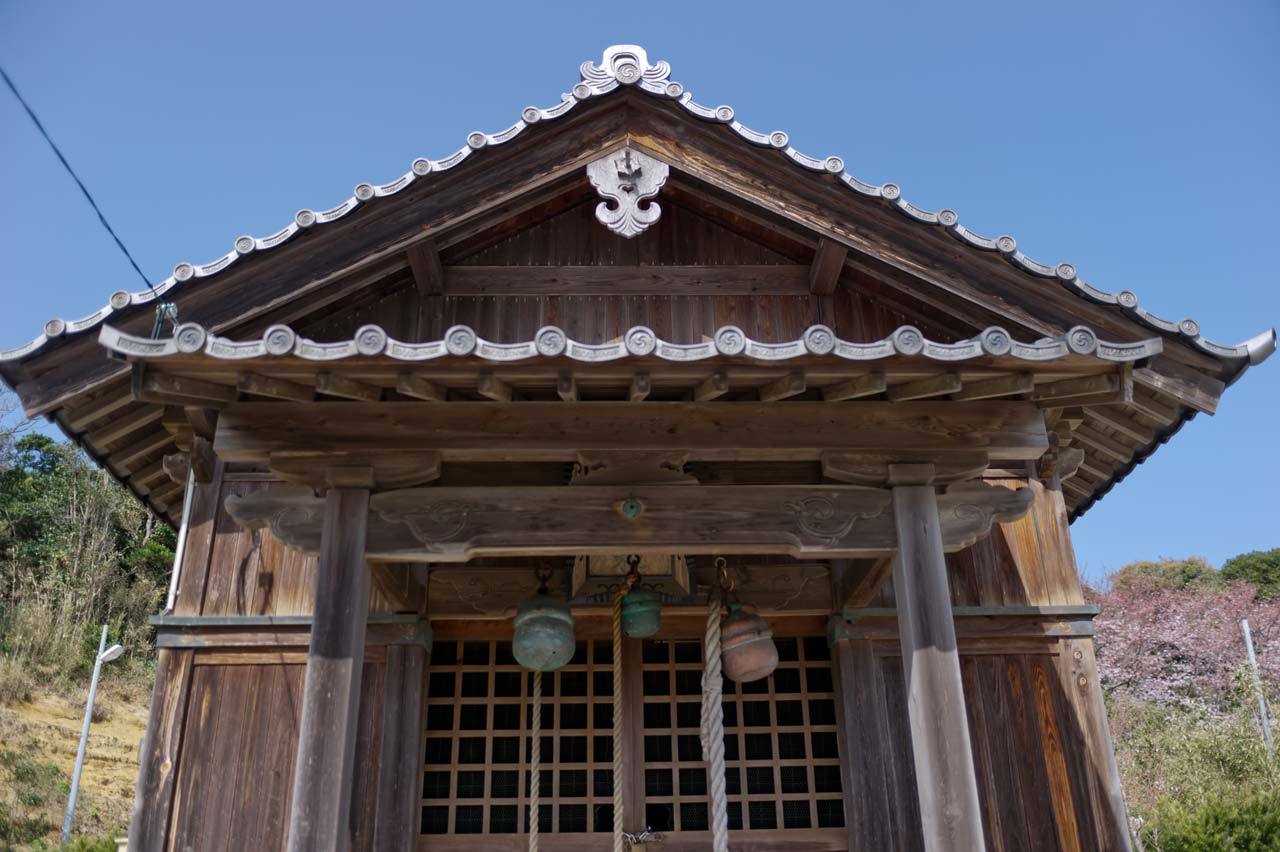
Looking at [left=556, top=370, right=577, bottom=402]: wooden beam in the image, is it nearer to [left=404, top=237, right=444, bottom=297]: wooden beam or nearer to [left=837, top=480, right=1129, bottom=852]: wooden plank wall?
[left=404, top=237, right=444, bottom=297]: wooden beam

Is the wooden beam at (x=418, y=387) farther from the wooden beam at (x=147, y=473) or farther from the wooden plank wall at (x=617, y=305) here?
the wooden beam at (x=147, y=473)

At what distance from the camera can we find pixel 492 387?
4.83 m

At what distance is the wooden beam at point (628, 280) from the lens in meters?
7.25

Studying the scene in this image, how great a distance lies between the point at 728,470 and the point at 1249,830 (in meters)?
6.69

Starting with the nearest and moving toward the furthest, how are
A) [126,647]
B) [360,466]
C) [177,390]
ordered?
[177,390]
[360,466]
[126,647]

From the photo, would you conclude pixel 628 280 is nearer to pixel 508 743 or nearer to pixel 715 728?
pixel 715 728

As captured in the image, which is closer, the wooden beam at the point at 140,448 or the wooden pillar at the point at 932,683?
the wooden pillar at the point at 932,683

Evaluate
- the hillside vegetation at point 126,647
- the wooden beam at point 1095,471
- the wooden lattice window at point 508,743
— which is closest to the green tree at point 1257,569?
the hillside vegetation at point 126,647

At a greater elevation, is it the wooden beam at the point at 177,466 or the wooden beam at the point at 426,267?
the wooden beam at the point at 426,267

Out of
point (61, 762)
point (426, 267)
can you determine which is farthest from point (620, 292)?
point (61, 762)

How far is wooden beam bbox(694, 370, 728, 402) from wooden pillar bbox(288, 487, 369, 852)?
1.94 m

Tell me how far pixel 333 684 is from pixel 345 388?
152 centimetres

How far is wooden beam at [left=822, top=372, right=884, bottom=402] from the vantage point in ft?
16.2

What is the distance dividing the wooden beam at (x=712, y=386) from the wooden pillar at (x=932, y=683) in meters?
1.26
